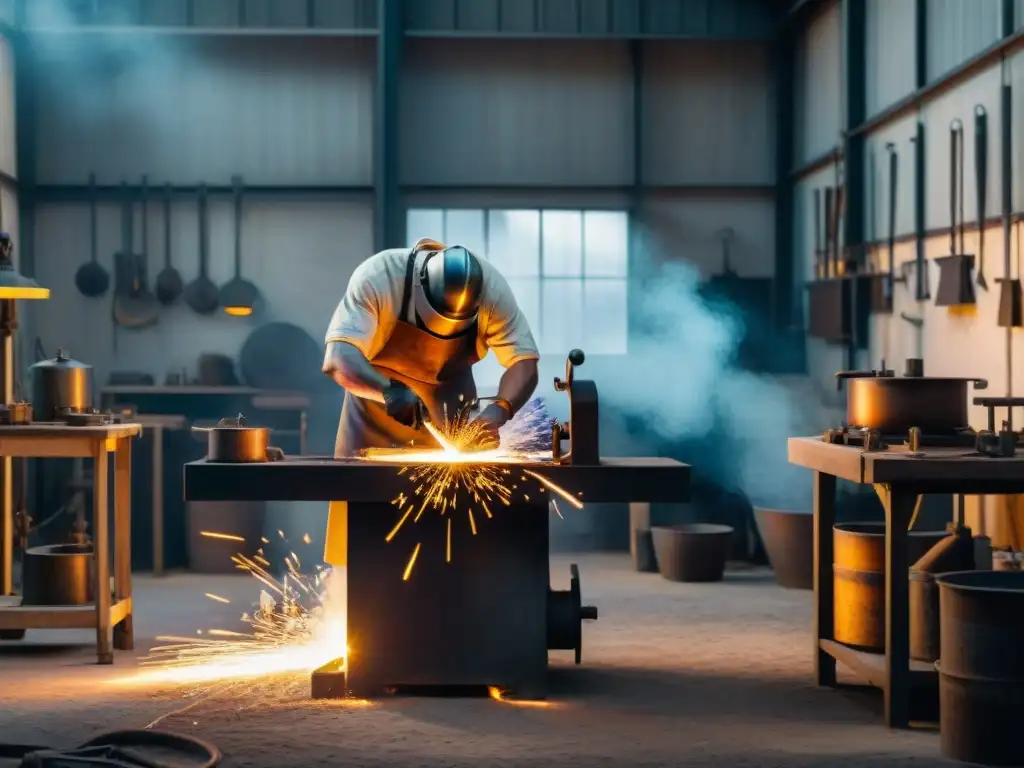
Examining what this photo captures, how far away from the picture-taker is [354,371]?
5055mm

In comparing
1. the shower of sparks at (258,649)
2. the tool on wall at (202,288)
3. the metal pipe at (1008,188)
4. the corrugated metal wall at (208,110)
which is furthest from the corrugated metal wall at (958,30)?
the tool on wall at (202,288)

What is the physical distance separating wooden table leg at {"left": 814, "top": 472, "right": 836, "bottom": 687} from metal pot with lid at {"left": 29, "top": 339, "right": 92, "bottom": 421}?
10.2ft

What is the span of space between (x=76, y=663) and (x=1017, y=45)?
16.5 ft

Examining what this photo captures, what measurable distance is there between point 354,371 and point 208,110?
5842mm

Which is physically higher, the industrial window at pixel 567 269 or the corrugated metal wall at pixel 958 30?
the corrugated metal wall at pixel 958 30

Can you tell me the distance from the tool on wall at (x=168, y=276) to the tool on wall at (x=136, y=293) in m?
0.09

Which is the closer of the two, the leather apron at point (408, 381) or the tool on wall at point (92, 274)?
the leather apron at point (408, 381)

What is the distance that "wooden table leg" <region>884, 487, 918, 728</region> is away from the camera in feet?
14.2

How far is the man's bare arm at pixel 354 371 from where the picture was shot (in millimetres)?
5012

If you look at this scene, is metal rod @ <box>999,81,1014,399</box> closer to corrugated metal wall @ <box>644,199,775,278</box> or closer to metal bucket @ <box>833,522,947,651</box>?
metal bucket @ <box>833,522,947,651</box>

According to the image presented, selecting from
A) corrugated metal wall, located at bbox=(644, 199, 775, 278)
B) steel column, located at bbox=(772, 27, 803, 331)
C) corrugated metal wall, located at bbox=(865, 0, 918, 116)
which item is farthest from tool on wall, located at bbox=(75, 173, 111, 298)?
corrugated metal wall, located at bbox=(865, 0, 918, 116)

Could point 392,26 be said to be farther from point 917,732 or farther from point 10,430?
point 917,732

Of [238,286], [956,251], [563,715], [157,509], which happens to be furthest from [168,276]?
[563,715]

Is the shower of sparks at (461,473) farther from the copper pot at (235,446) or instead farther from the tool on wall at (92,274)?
the tool on wall at (92,274)
